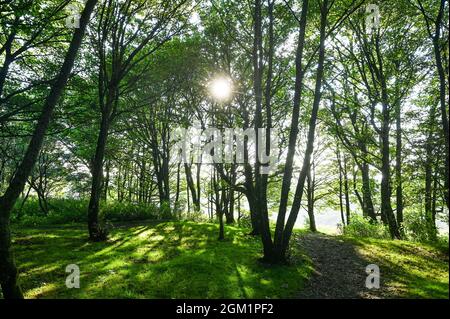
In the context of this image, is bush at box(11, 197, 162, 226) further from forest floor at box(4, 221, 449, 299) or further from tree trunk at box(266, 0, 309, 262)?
tree trunk at box(266, 0, 309, 262)

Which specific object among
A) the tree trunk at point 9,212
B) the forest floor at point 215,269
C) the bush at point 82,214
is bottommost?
the forest floor at point 215,269

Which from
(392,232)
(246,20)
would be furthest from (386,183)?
(246,20)

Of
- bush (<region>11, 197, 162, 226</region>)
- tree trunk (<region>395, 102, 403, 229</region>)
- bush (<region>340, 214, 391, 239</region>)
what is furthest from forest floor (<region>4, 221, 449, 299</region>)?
bush (<region>11, 197, 162, 226</region>)

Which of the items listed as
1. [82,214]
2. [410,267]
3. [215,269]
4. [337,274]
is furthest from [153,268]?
[82,214]

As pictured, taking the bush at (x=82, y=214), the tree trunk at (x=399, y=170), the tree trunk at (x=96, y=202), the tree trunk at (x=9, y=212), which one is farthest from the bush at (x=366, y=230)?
the tree trunk at (x=9, y=212)

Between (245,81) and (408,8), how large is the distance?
8.63 meters

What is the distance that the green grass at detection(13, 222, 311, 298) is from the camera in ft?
23.9

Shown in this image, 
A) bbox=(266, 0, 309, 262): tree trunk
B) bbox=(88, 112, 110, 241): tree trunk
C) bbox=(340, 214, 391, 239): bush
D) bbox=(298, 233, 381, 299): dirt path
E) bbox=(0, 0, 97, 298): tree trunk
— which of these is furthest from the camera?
bbox=(340, 214, 391, 239): bush

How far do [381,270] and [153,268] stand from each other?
278 inches

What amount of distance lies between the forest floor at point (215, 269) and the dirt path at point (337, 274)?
0.09ft

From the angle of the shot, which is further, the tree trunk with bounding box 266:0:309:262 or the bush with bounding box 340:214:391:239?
the bush with bounding box 340:214:391:239

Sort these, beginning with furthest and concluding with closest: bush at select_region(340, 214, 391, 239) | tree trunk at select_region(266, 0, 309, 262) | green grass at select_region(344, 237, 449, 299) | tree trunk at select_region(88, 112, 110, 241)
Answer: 1. bush at select_region(340, 214, 391, 239)
2. tree trunk at select_region(88, 112, 110, 241)
3. tree trunk at select_region(266, 0, 309, 262)
4. green grass at select_region(344, 237, 449, 299)

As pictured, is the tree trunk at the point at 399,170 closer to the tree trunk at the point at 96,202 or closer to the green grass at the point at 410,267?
the green grass at the point at 410,267

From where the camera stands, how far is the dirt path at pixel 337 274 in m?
7.75
